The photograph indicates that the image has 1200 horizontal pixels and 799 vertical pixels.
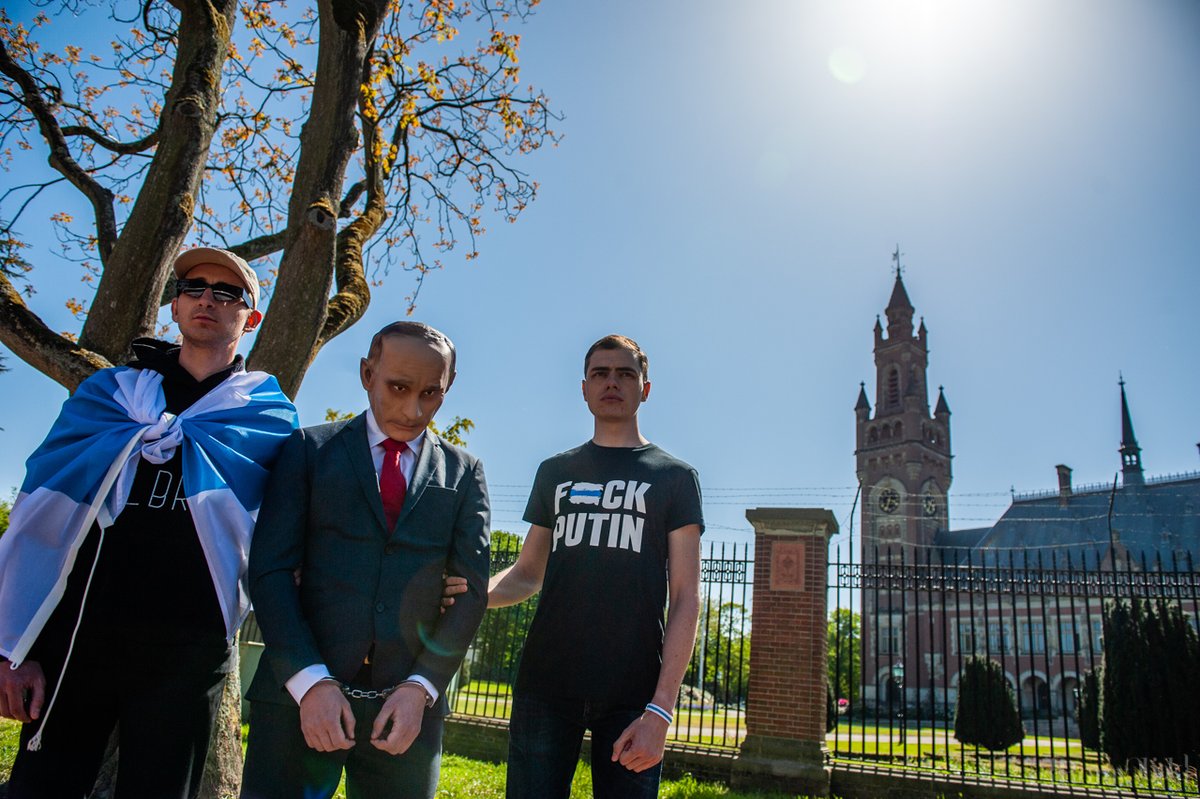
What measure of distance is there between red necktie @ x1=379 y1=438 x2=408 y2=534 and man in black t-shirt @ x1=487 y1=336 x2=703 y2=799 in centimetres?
64

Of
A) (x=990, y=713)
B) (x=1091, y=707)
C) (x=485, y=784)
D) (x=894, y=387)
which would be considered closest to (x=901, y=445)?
(x=894, y=387)

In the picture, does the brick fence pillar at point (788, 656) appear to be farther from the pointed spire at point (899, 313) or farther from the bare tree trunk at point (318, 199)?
the pointed spire at point (899, 313)

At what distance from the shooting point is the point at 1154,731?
1050cm

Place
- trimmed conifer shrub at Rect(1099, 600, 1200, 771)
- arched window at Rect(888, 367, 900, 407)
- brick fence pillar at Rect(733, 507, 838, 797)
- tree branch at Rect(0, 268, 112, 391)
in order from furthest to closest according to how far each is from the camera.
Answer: arched window at Rect(888, 367, 900, 407) → trimmed conifer shrub at Rect(1099, 600, 1200, 771) → brick fence pillar at Rect(733, 507, 838, 797) → tree branch at Rect(0, 268, 112, 391)

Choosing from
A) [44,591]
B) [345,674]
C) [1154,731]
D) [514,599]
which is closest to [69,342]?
[44,591]

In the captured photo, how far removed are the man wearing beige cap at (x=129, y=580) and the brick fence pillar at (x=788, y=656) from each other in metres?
6.96

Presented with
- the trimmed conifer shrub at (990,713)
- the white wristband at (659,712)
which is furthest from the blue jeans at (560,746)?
the trimmed conifer shrub at (990,713)

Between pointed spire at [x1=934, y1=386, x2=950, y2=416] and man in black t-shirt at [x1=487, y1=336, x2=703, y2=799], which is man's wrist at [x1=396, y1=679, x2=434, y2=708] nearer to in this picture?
man in black t-shirt at [x1=487, y1=336, x2=703, y2=799]

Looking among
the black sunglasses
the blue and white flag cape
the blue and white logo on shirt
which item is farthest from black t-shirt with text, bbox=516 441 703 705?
the black sunglasses

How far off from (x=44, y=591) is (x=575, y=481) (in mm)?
1478

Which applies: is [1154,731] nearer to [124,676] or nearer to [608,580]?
[608,580]

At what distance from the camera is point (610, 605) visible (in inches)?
88.3

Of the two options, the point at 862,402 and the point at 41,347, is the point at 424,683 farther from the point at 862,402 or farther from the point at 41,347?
the point at 862,402

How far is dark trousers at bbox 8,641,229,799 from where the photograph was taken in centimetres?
176
